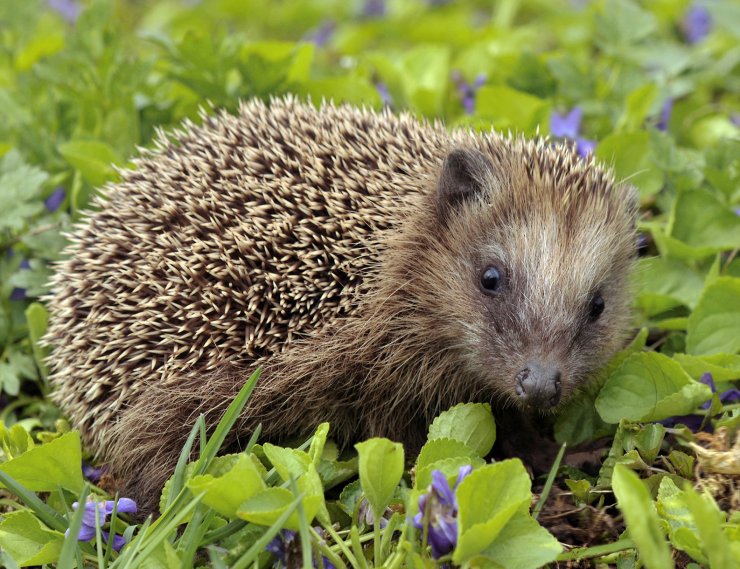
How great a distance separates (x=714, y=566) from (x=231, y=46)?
3.69 meters

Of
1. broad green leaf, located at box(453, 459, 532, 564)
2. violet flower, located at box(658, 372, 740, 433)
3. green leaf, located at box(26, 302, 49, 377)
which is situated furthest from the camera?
green leaf, located at box(26, 302, 49, 377)

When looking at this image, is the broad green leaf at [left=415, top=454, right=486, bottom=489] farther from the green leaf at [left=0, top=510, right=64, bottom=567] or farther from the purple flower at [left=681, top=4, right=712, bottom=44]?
the purple flower at [left=681, top=4, right=712, bottom=44]

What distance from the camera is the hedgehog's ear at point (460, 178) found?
3.71m

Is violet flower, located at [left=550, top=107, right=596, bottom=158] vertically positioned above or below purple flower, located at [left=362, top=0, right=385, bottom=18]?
below

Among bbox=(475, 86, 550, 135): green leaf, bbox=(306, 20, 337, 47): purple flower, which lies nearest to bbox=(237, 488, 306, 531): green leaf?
bbox=(475, 86, 550, 135): green leaf

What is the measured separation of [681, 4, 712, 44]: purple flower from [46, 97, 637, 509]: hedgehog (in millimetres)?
3860

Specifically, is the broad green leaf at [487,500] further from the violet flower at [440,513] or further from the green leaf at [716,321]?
→ the green leaf at [716,321]

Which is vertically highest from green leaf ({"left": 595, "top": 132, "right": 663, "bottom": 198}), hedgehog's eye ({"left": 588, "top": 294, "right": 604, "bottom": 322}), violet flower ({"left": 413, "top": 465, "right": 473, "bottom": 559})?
green leaf ({"left": 595, "top": 132, "right": 663, "bottom": 198})

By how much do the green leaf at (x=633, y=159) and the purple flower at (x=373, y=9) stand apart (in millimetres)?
4327

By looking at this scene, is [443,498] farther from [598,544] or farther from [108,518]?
[108,518]

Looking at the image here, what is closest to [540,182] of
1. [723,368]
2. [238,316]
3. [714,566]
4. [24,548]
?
[723,368]

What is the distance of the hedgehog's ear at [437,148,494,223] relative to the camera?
3.71 metres

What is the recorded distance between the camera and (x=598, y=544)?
129 inches

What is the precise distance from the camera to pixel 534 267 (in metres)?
3.49
